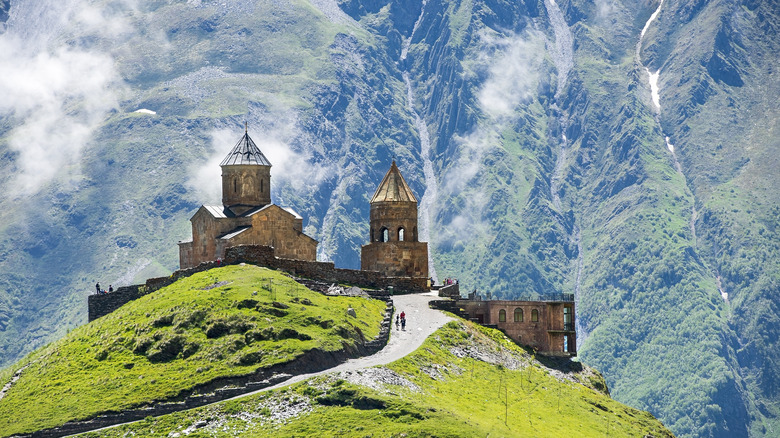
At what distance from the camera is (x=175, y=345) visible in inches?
3701

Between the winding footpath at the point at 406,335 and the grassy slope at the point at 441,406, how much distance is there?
97cm

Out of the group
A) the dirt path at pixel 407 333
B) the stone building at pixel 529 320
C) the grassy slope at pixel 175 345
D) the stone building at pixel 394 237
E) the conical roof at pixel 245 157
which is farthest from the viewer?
the conical roof at pixel 245 157

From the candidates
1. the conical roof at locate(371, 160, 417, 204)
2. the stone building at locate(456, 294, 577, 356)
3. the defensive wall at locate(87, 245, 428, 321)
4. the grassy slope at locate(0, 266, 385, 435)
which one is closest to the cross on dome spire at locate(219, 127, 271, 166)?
the conical roof at locate(371, 160, 417, 204)

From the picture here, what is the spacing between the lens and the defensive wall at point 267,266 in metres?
113

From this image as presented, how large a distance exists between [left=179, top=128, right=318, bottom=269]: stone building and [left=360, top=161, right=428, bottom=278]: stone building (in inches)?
204

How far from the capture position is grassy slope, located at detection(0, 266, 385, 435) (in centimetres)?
8925

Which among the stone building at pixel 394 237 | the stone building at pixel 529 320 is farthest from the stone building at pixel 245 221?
the stone building at pixel 529 320

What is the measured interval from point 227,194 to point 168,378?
123 ft

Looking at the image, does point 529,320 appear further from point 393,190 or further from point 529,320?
point 393,190

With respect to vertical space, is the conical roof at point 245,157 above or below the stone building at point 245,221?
above

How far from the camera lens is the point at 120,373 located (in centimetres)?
9231

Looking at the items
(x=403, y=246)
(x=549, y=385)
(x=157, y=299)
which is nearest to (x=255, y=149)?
(x=403, y=246)

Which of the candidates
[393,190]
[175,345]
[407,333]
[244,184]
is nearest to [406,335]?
[407,333]

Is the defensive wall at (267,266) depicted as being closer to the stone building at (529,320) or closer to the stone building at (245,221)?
the stone building at (245,221)
